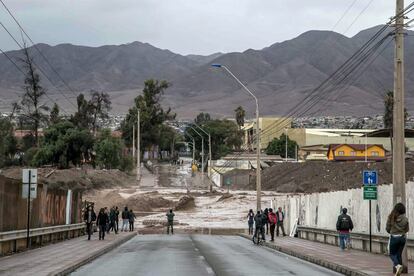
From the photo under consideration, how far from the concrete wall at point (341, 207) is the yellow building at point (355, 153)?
230ft

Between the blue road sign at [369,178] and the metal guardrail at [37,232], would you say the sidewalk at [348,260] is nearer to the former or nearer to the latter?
the blue road sign at [369,178]

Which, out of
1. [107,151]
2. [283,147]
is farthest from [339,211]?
[283,147]

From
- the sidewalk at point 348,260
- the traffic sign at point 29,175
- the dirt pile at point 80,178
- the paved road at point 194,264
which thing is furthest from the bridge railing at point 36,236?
the dirt pile at point 80,178

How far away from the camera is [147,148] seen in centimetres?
15650

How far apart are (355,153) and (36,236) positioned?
3747 inches

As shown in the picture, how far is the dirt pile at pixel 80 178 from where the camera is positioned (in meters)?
85.0

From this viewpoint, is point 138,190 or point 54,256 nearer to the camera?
point 54,256

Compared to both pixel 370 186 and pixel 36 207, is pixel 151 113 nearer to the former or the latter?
pixel 36 207

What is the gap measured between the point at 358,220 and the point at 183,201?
160 feet

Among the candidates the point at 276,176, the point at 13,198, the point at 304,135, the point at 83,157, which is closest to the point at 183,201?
the point at 276,176

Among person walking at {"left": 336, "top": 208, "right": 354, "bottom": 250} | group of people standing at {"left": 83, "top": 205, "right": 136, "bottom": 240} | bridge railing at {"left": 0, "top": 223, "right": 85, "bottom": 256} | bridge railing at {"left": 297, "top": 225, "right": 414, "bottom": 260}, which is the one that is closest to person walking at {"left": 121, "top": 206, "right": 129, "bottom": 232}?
group of people standing at {"left": 83, "top": 205, "right": 136, "bottom": 240}

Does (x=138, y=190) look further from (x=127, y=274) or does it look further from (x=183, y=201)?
(x=127, y=274)

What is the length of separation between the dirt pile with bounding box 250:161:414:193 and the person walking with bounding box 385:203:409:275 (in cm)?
5805

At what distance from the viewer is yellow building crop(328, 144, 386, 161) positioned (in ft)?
384
